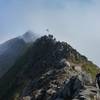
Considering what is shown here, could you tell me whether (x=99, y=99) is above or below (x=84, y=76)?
below

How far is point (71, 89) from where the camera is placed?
181 m

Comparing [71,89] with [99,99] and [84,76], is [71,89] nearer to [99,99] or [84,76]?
[84,76]

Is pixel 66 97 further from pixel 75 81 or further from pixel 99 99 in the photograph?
pixel 99 99

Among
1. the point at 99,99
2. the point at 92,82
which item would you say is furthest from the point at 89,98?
the point at 92,82

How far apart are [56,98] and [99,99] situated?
26363mm

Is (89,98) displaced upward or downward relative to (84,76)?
downward

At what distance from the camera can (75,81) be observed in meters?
180

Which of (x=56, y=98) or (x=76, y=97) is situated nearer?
(x=76, y=97)

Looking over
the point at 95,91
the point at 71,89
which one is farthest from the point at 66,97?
the point at 95,91

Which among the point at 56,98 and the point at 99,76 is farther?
the point at 56,98

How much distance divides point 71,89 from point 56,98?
770 centimetres

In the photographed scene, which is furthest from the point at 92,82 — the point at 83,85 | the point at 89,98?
the point at 89,98

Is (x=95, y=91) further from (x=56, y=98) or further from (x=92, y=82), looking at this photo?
(x=56, y=98)

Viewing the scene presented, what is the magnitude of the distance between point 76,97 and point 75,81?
49.9 feet
